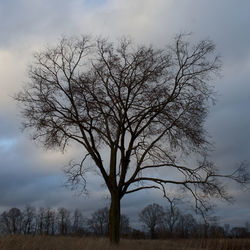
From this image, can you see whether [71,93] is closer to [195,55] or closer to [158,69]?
[158,69]

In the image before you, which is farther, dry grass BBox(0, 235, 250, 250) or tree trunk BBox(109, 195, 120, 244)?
tree trunk BBox(109, 195, 120, 244)

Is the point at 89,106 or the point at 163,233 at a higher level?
the point at 89,106

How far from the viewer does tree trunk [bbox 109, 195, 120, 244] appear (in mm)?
16005

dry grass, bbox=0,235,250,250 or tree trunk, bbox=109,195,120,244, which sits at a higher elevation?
tree trunk, bbox=109,195,120,244

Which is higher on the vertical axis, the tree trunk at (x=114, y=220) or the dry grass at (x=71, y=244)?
the tree trunk at (x=114, y=220)

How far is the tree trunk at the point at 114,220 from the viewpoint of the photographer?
16.0 m

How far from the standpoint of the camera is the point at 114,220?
16.3m

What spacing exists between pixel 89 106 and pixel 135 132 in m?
2.79

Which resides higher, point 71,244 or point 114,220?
point 114,220

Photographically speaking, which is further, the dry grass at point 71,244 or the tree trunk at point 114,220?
the tree trunk at point 114,220

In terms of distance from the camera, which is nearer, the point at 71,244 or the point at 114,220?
the point at 71,244

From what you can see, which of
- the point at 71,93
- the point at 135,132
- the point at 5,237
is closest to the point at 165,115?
the point at 135,132

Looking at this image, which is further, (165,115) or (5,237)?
(165,115)

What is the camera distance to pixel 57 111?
1820 cm
